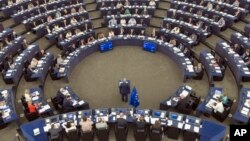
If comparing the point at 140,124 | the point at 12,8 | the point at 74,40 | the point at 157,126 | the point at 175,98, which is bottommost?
the point at 157,126

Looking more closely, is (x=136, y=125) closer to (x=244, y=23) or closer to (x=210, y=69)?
(x=210, y=69)

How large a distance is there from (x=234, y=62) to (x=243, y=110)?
5292mm

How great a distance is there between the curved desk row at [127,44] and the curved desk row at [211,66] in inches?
43.9

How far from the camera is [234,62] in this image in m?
23.8

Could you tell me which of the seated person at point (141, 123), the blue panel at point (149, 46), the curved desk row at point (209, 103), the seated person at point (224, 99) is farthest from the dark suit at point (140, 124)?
the blue panel at point (149, 46)

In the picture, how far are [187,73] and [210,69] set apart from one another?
167 cm

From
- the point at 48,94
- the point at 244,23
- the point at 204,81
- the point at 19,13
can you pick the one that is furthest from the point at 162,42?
the point at 19,13

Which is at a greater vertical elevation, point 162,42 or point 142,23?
point 142,23

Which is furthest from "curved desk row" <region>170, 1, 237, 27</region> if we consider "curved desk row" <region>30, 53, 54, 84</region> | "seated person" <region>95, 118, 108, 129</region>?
"seated person" <region>95, 118, 108, 129</region>

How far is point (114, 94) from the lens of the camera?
23812mm

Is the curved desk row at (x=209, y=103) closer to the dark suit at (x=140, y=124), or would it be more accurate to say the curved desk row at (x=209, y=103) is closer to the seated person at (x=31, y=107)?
the dark suit at (x=140, y=124)

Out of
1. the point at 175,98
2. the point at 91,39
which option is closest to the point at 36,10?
the point at 91,39

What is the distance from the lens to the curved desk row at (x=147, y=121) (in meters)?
18.0

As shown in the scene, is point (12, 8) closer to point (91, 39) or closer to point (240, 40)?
point (91, 39)
